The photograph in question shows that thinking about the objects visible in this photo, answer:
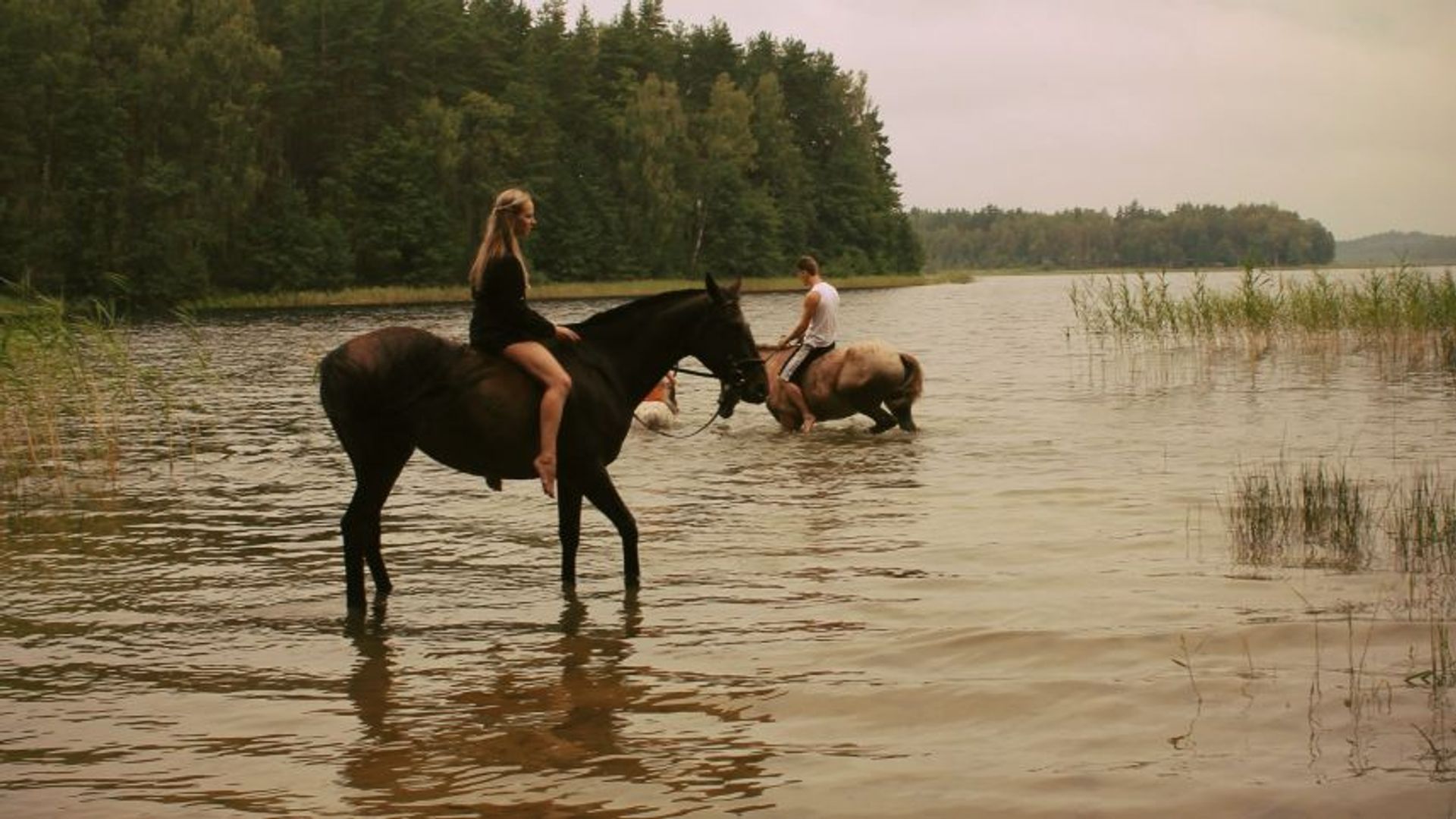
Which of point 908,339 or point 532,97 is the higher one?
point 532,97

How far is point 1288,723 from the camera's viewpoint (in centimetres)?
681

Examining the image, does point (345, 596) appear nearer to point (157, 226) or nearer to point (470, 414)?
point (470, 414)

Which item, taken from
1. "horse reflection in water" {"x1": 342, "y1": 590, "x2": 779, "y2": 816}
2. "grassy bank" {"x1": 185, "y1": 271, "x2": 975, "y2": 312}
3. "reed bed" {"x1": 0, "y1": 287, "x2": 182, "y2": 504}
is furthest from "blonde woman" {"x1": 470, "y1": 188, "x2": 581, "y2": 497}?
"grassy bank" {"x1": 185, "y1": 271, "x2": 975, "y2": 312}

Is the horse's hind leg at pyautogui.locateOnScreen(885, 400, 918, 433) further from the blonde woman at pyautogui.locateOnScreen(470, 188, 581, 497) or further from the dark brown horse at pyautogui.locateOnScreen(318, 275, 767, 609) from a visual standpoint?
the blonde woman at pyautogui.locateOnScreen(470, 188, 581, 497)

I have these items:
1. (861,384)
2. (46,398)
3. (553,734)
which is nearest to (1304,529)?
(553,734)

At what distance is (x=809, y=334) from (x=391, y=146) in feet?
236

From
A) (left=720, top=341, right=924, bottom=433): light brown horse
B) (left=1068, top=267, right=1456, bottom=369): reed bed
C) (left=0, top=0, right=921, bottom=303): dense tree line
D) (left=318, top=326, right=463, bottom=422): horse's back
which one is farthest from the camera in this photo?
(left=0, top=0, right=921, bottom=303): dense tree line

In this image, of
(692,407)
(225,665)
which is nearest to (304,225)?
(692,407)

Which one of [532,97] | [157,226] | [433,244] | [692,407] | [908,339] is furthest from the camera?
[532,97]

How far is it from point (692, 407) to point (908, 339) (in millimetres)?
22552

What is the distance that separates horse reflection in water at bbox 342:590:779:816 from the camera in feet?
20.6

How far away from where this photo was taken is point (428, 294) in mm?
81188

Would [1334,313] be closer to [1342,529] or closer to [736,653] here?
[1342,529]

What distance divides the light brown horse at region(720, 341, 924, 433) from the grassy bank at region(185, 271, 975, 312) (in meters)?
42.8
